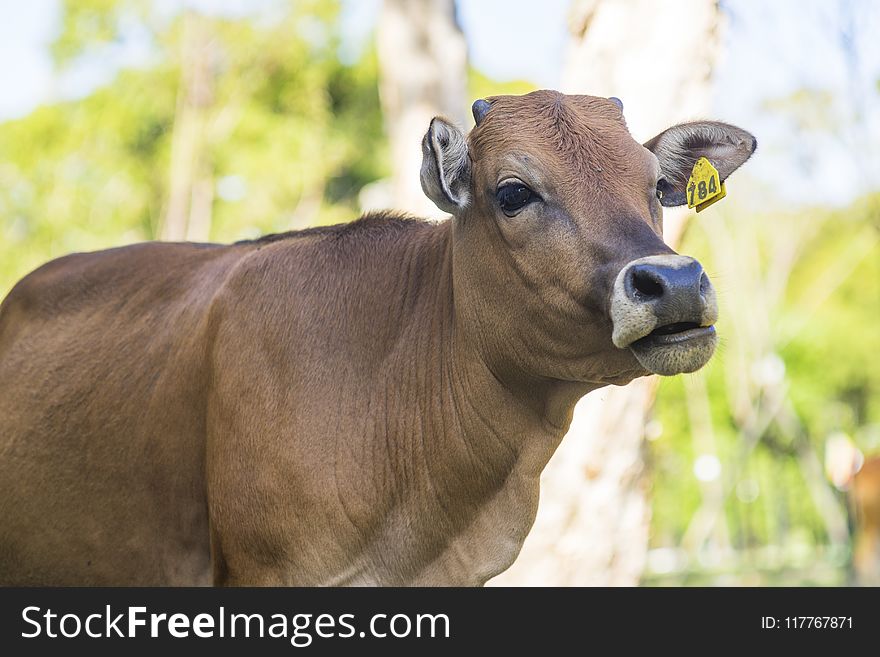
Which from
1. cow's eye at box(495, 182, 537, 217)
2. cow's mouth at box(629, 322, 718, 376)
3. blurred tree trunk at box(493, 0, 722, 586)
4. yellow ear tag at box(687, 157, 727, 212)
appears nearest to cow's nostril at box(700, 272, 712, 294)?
cow's mouth at box(629, 322, 718, 376)

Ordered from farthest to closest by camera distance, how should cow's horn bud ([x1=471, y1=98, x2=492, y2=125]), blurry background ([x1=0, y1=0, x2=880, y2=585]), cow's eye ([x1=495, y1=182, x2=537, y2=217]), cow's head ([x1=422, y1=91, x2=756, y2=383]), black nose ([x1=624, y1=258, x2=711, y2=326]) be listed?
blurry background ([x1=0, y1=0, x2=880, y2=585]) < cow's horn bud ([x1=471, y1=98, x2=492, y2=125]) < cow's eye ([x1=495, y1=182, x2=537, y2=217]) < cow's head ([x1=422, y1=91, x2=756, y2=383]) < black nose ([x1=624, y1=258, x2=711, y2=326])

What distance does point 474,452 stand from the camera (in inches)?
190

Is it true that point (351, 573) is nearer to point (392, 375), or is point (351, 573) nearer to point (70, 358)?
point (392, 375)

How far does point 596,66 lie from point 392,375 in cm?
435

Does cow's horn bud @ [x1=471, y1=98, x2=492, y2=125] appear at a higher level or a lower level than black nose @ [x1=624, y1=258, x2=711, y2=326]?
higher

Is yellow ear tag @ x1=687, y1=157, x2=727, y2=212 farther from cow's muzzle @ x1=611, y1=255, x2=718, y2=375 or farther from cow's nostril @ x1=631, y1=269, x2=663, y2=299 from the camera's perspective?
cow's nostril @ x1=631, y1=269, x2=663, y2=299

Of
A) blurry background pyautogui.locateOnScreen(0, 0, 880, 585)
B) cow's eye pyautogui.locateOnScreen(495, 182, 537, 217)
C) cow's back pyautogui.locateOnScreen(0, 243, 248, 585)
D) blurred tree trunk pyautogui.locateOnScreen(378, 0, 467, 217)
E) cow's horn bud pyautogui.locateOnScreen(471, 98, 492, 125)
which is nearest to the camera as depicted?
cow's eye pyautogui.locateOnScreen(495, 182, 537, 217)

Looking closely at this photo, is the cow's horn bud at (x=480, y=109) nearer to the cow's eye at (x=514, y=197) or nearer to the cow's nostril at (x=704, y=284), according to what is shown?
the cow's eye at (x=514, y=197)

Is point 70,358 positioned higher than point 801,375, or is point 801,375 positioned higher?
point 801,375

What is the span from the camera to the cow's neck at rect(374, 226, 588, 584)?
4809 millimetres

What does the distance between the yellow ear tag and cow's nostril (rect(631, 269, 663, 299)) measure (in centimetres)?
111

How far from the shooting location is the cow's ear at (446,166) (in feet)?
14.9
